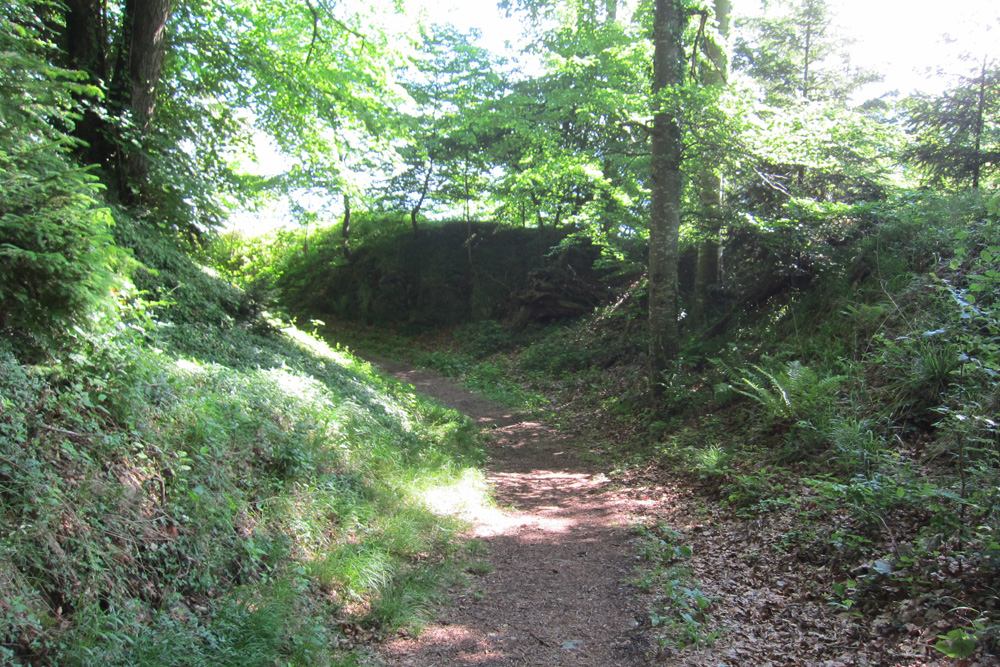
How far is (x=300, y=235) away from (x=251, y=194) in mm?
15913

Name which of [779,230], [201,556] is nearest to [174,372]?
[201,556]

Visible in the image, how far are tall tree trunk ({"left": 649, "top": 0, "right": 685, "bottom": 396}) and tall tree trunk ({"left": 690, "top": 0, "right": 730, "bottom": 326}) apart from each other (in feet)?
2.69

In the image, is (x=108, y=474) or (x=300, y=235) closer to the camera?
(x=108, y=474)

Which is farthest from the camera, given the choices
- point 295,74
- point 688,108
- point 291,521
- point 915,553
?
point 295,74

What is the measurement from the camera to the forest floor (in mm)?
3662

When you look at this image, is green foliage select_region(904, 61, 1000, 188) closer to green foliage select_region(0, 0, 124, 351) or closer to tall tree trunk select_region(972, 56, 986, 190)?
tall tree trunk select_region(972, 56, 986, 190)

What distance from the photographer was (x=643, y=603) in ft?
15.0

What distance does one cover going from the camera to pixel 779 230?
31.7ft

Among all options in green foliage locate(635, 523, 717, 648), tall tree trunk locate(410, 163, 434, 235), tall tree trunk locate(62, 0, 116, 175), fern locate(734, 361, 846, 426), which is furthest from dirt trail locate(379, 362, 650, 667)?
tall tree trunk locate(410, 163, 434, 235)

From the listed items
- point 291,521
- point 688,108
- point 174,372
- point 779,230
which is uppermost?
point 688,108

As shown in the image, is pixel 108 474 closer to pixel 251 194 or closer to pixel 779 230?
pixel 251 194

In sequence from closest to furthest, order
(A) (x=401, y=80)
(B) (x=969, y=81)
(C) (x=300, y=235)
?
(B) (x=969, y=81) < (A) (x=401, y=80) < (C) (x=300, y=235)

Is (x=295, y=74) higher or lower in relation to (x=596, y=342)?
higher

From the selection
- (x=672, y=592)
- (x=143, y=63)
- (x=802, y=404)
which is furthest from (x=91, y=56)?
(x=802, y=404)
